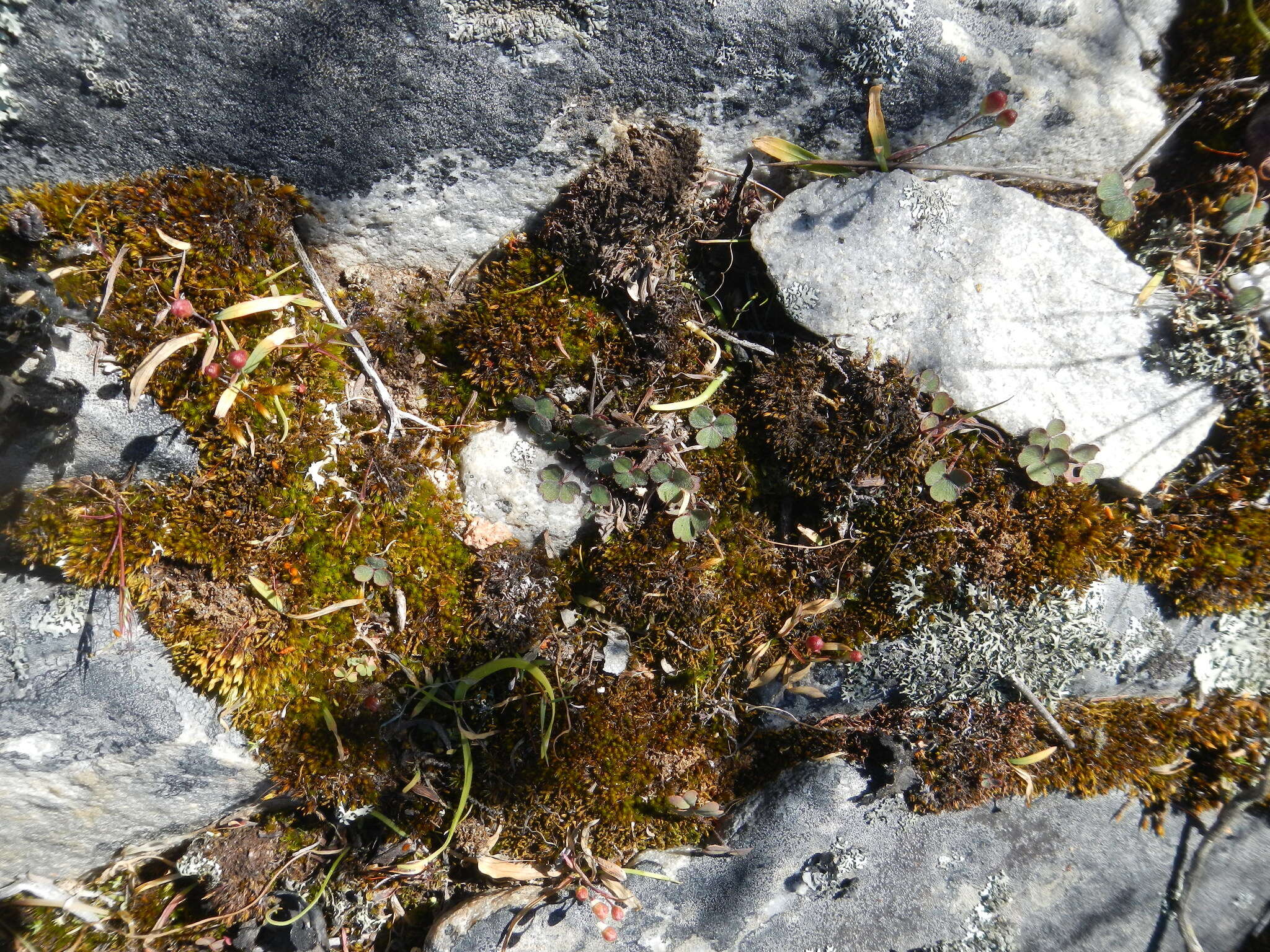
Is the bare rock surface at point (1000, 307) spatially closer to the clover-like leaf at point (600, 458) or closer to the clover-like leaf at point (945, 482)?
the clover-like leaf at point (945, 482)

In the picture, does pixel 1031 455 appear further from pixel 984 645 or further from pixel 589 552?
pixel 589 552

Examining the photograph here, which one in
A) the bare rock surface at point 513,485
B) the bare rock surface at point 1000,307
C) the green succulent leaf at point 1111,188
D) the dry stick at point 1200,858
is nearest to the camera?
the bare rock surface at point 1000,307

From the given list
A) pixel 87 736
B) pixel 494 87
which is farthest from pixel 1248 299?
pixel 87 736

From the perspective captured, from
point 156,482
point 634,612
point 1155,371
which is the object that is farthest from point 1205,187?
point 156,482

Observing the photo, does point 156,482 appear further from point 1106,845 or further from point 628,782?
point 1106,845

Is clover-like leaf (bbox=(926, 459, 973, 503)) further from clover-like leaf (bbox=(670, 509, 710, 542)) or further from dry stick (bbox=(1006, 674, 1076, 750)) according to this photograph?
clover-like leaf (bbox=(670, 509, 710, 542))

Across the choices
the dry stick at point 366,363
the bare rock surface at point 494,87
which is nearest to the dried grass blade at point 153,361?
the dry stick at point 366,363

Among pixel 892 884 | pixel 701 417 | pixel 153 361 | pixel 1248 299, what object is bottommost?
pixel 892 884
